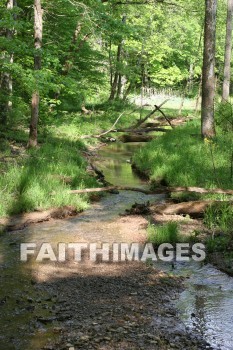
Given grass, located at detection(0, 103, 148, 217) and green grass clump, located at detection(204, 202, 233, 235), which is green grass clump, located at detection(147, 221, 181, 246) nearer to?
green grass clump, located at detection(204, 202, 233, 235)

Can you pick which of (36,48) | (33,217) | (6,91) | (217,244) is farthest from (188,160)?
(6,91)

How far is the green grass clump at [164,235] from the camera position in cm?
741

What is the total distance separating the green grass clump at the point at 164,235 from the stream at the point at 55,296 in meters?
0.67

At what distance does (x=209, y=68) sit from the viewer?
13352mm

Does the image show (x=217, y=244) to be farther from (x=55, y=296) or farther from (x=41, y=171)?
(x=41, y=171)

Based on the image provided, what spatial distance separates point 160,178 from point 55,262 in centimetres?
543

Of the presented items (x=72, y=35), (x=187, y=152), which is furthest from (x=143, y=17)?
(x=187, y=152)

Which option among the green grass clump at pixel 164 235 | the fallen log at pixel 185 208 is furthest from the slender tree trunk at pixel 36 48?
the green grass clump at pixel 164 235

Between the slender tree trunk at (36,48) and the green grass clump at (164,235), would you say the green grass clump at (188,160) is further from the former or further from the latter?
the slender tree trunk at (36,48)

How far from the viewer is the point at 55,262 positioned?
6660mm

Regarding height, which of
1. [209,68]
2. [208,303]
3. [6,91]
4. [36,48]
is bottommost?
[208,303]

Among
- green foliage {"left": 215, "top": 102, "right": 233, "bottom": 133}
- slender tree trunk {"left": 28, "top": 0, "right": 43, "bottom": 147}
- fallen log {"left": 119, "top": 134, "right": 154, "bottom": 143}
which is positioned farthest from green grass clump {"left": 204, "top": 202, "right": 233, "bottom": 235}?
fallen log {"left": 119, "top": 134, "right": 154, "bottom": 143}

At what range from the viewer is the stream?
455 centimetres

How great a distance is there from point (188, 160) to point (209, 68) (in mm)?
3613
